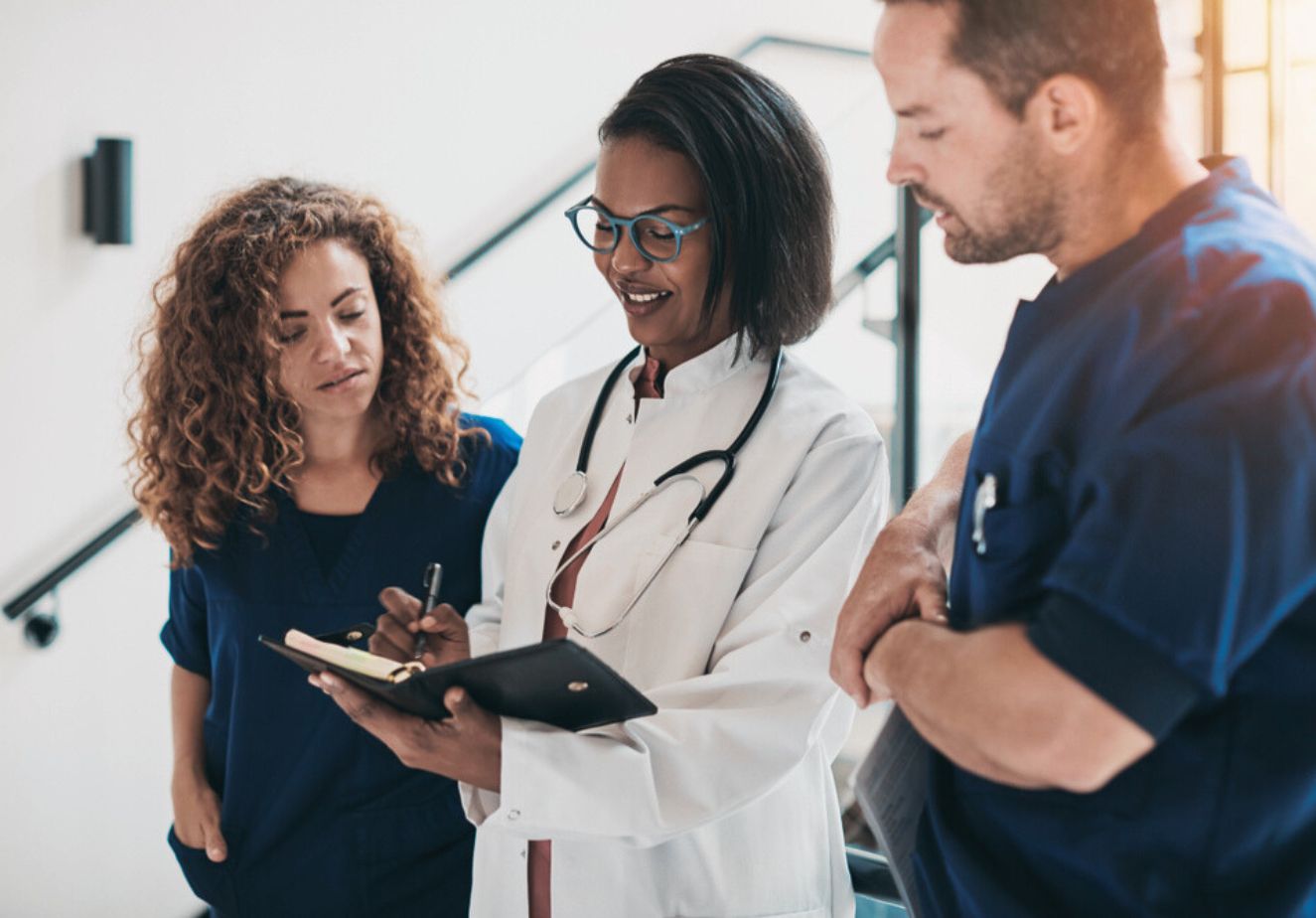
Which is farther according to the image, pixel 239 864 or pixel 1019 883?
pixel 239 864

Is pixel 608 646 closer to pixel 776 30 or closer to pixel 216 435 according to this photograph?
pixel 216 435

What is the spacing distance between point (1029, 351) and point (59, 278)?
88.7 inches

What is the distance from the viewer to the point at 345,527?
1.76 meters

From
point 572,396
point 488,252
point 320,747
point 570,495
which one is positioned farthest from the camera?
point 488,252

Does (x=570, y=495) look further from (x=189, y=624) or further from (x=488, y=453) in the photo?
(x=189, y=624)

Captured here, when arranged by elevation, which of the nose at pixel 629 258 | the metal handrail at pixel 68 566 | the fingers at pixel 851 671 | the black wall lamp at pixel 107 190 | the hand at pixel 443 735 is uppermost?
the black wall lamp at pixel 107 190

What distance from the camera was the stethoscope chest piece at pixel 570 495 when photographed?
55.1 inches

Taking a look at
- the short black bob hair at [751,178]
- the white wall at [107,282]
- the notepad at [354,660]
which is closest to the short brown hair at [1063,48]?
the short black bob hair at [751,178]

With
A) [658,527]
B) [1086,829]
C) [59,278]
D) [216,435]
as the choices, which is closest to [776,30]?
[59,278]

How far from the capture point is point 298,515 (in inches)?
69.5

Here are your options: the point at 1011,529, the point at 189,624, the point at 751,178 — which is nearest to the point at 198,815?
the point at 189,624

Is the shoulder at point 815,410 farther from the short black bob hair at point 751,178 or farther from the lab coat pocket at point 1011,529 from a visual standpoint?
the lab coat pocket at point 1011,529

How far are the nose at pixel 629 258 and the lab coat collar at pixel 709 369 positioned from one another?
121 mm

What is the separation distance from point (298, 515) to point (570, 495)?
0.54 m
